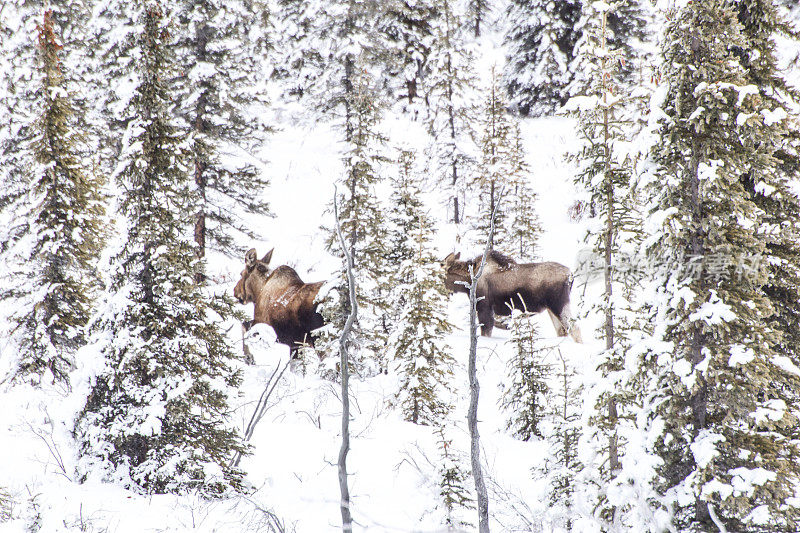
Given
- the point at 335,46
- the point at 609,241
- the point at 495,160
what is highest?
the point at 335,46

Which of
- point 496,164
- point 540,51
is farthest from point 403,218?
point 540,51

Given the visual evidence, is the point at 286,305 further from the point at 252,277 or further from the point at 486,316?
the point at 486,316

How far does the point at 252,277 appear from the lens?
14344mm

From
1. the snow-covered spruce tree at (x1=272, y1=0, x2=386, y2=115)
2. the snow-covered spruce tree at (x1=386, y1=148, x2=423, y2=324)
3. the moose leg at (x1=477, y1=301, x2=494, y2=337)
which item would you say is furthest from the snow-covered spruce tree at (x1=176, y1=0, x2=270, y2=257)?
the moose leg at (x1=477, y1=301, x2=494, y2=337)

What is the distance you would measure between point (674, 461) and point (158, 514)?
5.32 meters

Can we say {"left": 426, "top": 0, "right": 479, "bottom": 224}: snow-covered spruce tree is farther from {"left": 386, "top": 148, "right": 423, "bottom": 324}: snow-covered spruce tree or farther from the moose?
{"left": 386, "top": 148, "right": 423, "bottom": 324}: snow-covered spruce tree

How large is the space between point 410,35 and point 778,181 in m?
25.0

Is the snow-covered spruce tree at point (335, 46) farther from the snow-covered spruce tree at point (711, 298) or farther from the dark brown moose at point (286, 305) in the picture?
the snow-covered spruce tree at point (711, 298)

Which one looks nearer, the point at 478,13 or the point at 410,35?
the point at 410,35

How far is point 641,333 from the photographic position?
493cm

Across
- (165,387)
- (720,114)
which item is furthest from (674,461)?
(165,387)

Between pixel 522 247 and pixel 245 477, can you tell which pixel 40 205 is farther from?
pixel 522 247

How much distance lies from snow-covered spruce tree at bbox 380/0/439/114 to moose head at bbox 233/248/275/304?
1523 cm

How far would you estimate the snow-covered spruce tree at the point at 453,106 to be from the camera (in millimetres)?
22297
